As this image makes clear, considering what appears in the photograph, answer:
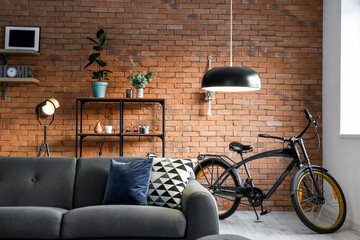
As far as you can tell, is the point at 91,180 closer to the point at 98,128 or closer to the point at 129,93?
the point at 98,128

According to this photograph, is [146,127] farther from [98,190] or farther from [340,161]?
[340,161]

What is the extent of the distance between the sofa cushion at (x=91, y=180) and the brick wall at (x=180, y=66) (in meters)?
1.56

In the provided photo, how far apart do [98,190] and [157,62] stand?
2.26m

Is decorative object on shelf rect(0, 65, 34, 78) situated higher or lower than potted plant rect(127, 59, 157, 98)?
higher

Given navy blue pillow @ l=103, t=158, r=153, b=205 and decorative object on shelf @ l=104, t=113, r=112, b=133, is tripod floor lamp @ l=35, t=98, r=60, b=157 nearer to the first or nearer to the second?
decorative object on shelf @ l=104, t=113, r=112, b=133

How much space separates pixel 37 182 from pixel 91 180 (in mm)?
466

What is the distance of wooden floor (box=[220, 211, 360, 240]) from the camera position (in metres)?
3.72

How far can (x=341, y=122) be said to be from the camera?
174 inches

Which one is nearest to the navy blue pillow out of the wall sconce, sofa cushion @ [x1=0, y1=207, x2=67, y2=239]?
sofa cushion @ [x1=0, y1=207, x2=67, y2=239]

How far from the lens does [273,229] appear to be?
3.99m

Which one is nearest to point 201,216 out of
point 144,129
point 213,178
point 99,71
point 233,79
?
point 233,79

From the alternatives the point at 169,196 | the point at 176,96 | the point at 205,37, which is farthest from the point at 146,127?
the point at 169,196

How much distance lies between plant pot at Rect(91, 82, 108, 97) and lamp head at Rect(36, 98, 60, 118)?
0.52 m

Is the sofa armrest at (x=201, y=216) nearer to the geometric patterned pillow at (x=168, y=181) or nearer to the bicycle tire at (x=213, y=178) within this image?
the geometric patterned pillow at (x=168, y=181)
